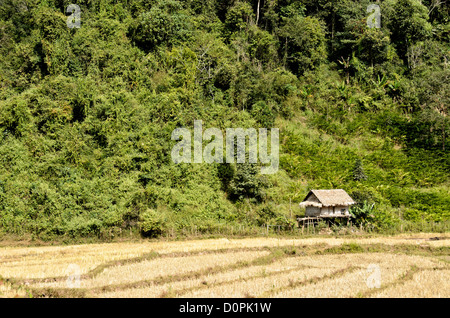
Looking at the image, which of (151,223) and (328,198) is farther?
(328,198)

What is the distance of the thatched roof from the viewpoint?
71.7ft

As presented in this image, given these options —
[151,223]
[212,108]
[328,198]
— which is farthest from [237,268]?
[212,108]

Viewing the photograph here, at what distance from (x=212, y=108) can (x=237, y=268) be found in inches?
600

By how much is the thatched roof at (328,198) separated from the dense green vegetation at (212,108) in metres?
0.95

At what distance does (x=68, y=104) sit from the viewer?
24.6 metres

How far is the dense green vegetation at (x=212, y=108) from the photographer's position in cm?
2203

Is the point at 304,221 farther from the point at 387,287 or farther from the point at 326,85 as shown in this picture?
the point at 326,85

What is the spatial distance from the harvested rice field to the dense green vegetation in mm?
2650

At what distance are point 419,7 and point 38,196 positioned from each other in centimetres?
3450

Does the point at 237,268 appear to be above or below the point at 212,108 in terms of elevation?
below

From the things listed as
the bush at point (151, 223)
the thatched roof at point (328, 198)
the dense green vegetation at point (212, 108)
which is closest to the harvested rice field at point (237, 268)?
the bush at point (151, 223)

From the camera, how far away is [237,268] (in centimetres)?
1502

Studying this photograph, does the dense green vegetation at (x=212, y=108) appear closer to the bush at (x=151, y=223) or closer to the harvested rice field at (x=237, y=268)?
the bush at (x=151, y=223)

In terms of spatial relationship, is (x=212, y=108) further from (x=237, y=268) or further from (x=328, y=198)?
(x=237, y=268)
